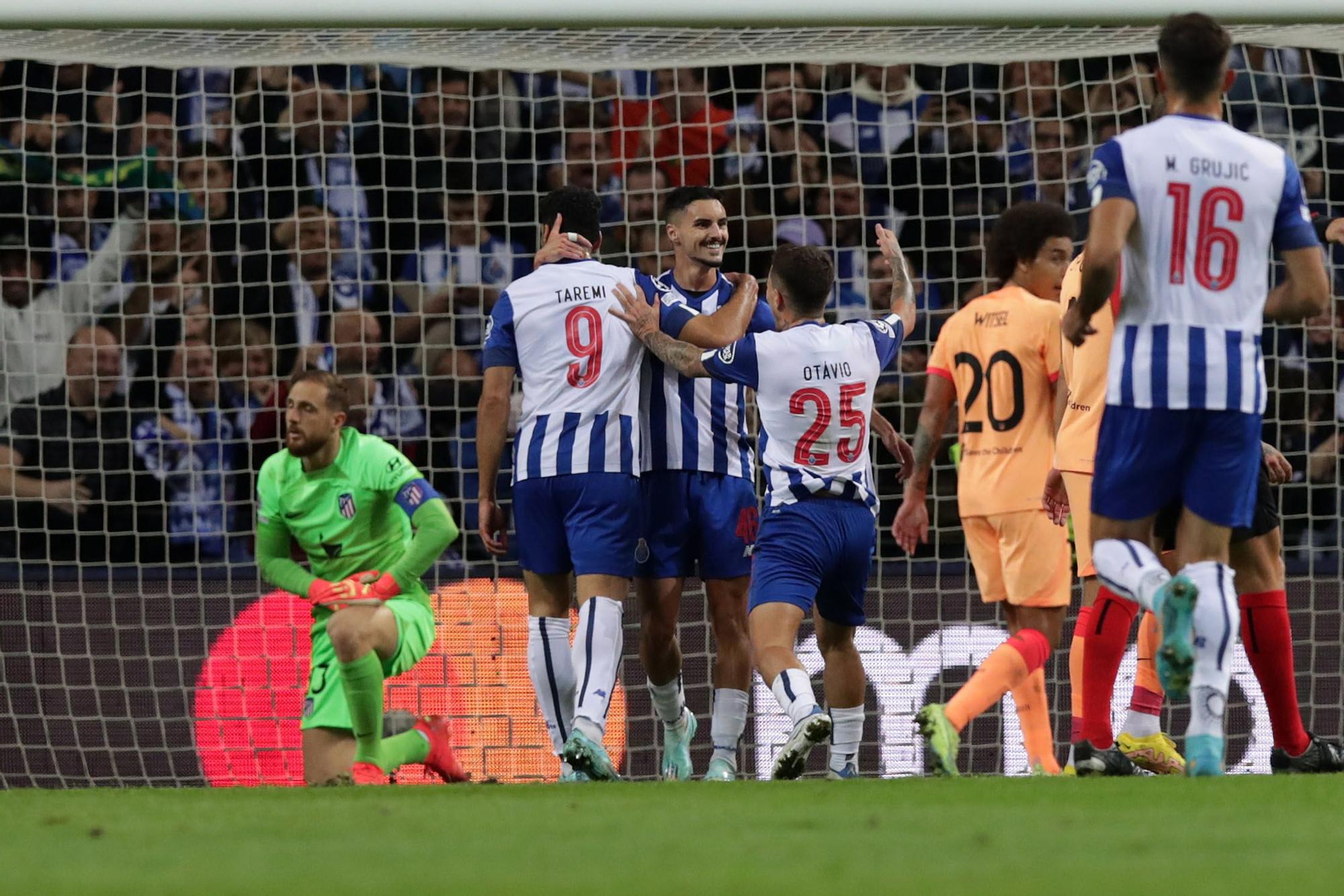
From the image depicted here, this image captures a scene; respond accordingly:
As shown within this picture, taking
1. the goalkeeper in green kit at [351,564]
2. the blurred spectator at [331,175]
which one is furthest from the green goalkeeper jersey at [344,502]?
the blurred spectator at [331,175]

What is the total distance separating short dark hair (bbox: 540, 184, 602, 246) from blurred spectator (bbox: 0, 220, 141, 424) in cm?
361

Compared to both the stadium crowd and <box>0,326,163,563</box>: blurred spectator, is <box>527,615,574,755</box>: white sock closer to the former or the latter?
the stadium crowd

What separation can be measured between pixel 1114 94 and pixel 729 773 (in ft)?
15.0

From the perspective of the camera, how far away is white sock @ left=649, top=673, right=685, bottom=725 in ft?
22.2

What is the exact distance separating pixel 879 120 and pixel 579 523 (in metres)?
4.23

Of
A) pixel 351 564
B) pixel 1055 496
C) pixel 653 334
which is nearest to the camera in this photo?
pixel 1055 496

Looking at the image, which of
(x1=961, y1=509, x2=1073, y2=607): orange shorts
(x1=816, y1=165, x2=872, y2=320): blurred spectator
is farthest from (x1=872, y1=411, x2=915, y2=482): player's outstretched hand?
(x1=816, y1=165, x2=872, y2=320): blurred spectator

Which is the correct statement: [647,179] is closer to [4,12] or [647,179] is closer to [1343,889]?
[4,12]

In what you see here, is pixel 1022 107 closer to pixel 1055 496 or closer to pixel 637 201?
pixel 637 201

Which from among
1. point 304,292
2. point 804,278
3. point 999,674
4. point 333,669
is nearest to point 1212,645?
point 999,674

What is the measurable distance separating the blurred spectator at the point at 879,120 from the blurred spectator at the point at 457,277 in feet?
5.88

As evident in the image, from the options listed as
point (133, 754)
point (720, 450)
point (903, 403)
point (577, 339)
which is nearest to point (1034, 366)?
point (720, 450)

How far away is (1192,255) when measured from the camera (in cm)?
456

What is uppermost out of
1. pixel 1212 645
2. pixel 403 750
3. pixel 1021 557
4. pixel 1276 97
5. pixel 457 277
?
pixel 1276 97
